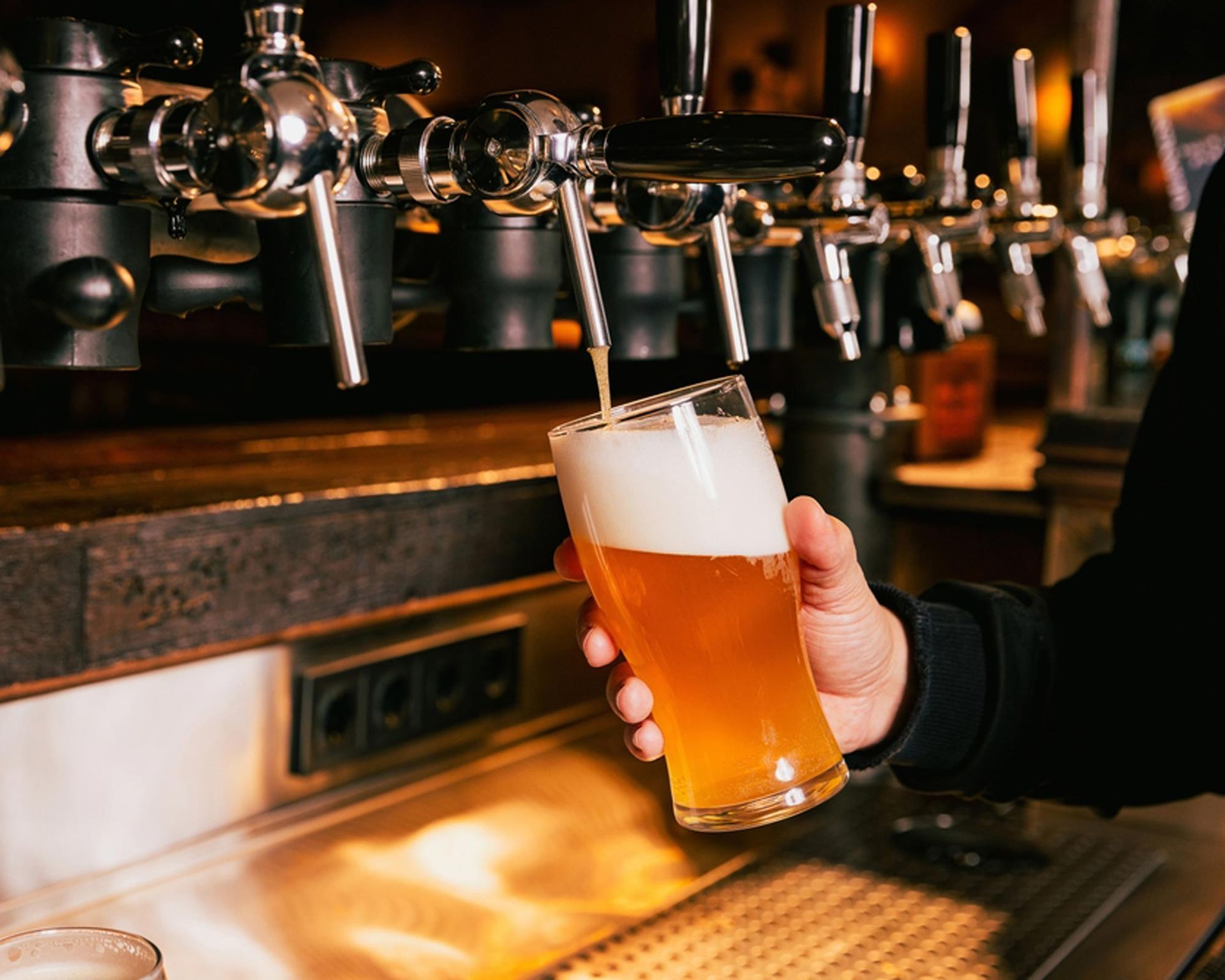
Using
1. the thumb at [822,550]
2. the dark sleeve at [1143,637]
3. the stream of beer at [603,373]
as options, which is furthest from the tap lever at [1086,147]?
the stream of beer at [603,373]

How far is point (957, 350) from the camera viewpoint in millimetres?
2225

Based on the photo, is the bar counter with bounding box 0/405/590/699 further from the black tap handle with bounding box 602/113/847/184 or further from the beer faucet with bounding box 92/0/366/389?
the black tap handle with bounding box 602/113/847/184

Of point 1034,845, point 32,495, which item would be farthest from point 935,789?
point 32,495

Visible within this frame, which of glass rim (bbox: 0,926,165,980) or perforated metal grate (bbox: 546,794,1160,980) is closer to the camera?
glass rim (bbox: 0,926,165,980)

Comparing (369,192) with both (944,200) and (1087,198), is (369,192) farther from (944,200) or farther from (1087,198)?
(1087,198)

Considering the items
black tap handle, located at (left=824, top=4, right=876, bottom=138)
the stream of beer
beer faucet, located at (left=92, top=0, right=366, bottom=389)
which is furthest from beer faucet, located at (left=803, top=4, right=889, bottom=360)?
beer faucet, located at (left=92, top=0, right=366, bottom=389)

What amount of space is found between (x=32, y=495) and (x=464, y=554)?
0.44 metres

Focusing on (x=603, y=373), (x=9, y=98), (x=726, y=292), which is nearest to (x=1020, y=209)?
(x=726, y=292)

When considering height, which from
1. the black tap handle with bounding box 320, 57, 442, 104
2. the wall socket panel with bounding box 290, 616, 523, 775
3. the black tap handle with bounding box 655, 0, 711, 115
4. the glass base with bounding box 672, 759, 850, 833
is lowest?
the wall socket panel with bounding box 290, 616, 523, 775

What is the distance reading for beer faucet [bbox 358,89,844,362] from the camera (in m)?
0.61

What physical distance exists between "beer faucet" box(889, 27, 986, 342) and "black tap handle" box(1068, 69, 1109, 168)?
29 cm

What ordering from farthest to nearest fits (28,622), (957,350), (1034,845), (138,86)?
(957,350)
(1034,845)
(28,622)
(138,86)

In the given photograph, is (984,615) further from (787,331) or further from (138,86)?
(138,86)

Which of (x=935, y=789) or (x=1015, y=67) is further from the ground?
(x=1015, y=67)
